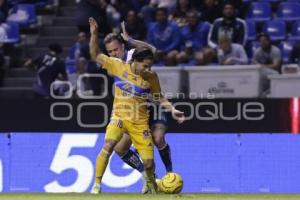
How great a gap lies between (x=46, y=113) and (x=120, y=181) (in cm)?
188

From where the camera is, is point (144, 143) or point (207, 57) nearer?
point (144, 143)

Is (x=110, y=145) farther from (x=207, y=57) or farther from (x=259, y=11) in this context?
(x=259, y=11)

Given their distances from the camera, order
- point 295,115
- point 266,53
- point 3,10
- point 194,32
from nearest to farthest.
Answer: point 295,115
point 266,53
point 194,32
point 3,10

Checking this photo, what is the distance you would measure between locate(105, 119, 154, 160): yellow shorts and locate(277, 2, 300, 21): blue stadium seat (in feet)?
21.3

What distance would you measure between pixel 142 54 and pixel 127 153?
131 centimetres

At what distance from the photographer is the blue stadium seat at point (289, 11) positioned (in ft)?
59.6

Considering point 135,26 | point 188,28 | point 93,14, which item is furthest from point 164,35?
point 93,14

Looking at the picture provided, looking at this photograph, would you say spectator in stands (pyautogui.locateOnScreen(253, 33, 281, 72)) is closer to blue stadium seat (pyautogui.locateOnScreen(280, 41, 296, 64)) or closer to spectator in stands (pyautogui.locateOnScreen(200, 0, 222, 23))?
blue stadium seat (pyautogui.locateOnScreen(280, 41, 296, 64))

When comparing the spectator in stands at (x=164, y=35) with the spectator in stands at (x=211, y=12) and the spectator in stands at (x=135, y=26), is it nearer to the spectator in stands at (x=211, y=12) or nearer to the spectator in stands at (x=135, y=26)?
the spectator in stands at (x=135, y=26)

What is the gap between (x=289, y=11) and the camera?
1823 cm

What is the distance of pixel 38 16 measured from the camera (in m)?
19.7

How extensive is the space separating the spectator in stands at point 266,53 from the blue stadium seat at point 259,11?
1.42 metres

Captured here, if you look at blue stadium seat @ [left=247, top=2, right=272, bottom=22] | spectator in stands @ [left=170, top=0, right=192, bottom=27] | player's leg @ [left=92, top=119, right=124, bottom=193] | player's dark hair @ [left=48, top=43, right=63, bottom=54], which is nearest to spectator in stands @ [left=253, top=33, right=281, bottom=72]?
blue stadium seat @ [left=247, top=2, right=272, bottom=22]

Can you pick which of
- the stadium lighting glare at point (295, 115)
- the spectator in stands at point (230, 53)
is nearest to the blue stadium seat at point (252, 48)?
the spectator in stands at point (230, 53)
